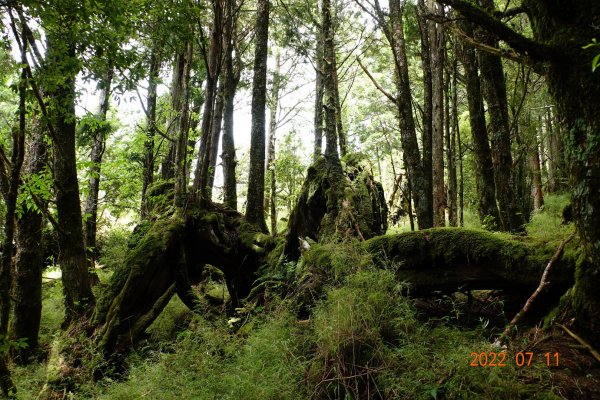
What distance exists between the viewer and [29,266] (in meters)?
8.07

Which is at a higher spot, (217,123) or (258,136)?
(217,123)

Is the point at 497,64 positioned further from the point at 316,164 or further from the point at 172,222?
the point at 172,222

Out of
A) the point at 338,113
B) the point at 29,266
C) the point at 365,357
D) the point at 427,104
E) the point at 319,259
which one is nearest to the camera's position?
the point at 365,357

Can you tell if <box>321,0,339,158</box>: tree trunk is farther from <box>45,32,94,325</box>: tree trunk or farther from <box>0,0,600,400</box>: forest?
<box>45,32,94,325</box>: tree trunk

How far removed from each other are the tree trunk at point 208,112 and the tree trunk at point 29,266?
3.05m

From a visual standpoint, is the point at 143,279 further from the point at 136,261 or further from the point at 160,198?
the point at 160,198

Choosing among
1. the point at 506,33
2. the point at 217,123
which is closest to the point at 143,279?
the point at 217,123

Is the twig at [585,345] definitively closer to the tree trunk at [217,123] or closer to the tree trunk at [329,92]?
the tree trunk at [329,92]

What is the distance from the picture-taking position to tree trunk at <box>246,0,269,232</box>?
8.98 meters

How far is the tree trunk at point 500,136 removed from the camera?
707 cm

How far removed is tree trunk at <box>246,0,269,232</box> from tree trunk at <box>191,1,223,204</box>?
1.15 metres

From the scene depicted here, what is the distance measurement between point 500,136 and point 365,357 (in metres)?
5.24

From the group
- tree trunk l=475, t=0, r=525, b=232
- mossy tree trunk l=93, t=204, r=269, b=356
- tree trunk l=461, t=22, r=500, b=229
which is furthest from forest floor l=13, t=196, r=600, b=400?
tree trunk l=461, t=22, r=500, b=229
